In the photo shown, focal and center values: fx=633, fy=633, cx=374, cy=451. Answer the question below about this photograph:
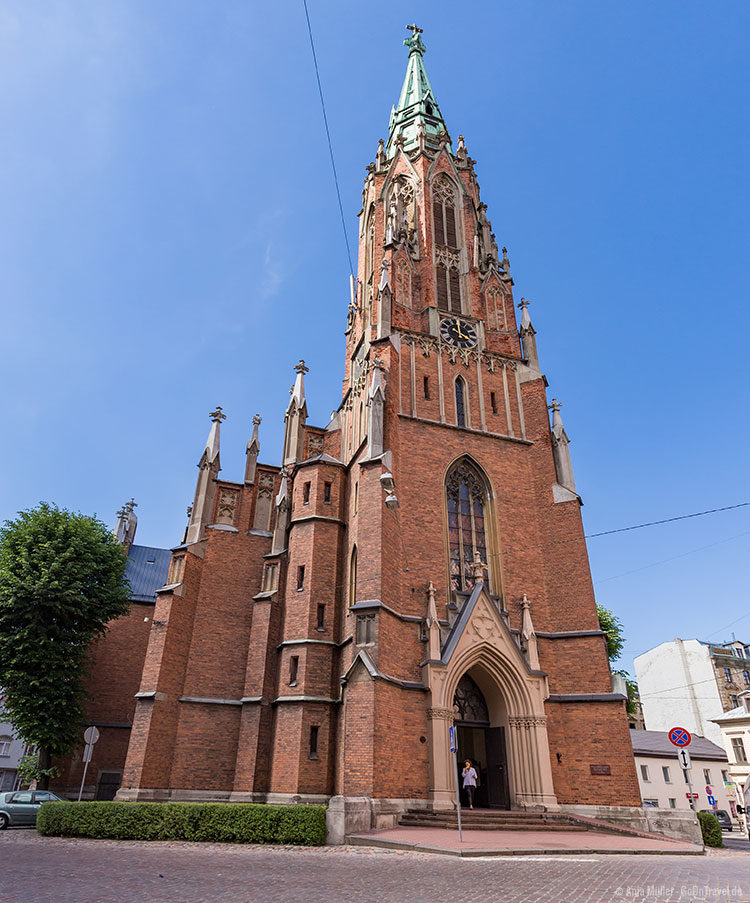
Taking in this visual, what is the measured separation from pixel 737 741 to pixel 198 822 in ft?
152

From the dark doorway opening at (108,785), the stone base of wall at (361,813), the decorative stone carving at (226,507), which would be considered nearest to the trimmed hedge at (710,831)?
the stone base of wall at (361,813)

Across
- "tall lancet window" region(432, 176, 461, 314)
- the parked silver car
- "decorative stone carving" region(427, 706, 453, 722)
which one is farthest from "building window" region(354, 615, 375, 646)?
"tall lancet window" region(432, 176, 461, 314)

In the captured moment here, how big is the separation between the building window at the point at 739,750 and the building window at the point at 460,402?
3877cm

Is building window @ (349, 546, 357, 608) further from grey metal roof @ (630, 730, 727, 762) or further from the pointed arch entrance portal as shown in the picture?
grey metal roof @ (630, 730, 727, 762)

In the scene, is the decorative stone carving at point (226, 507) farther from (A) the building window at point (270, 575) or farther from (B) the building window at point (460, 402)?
(B) the building window at point (460, 402)

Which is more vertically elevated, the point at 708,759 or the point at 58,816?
the point at 708,759

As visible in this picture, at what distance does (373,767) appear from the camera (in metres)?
16.7

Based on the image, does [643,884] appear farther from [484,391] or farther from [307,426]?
[307,426]

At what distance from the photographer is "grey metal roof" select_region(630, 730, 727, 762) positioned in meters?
41.5

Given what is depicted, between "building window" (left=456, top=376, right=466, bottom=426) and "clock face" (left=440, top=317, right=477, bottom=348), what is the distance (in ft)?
6.33

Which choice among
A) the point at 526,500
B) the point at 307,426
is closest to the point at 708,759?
the point at 526,500

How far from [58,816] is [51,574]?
956 centimetres

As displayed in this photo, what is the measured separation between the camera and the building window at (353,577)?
850 inches

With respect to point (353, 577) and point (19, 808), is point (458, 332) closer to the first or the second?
point (353, 577)
